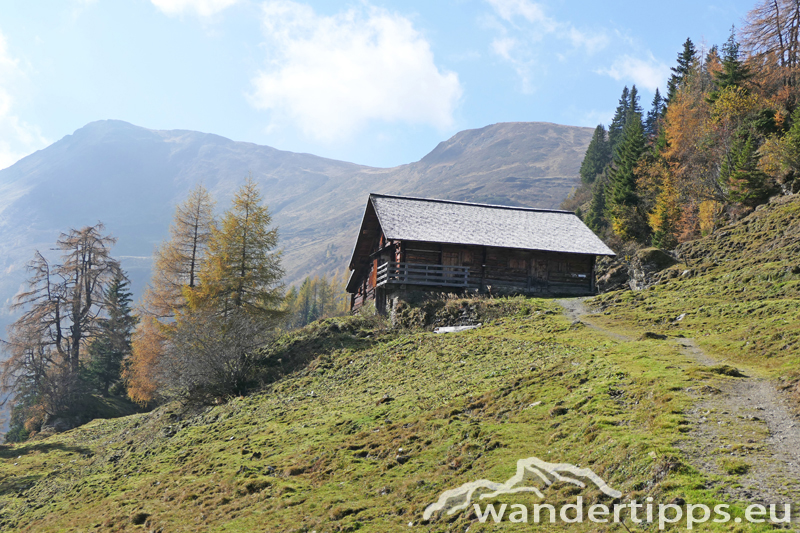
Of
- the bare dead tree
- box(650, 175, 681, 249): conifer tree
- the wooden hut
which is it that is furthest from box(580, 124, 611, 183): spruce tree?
the bare dead tree

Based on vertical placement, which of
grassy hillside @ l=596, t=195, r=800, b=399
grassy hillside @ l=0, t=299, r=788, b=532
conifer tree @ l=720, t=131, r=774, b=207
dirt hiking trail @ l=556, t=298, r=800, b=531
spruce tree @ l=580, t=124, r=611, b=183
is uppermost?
spruce tree @ l=580, t=124, r=611, b=183

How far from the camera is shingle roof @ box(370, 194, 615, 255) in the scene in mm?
33062

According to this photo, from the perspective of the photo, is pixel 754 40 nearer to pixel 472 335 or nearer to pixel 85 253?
pixel 472 335

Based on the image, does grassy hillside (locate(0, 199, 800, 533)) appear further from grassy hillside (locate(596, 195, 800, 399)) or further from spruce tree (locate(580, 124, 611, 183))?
spruce tree (locate(580, 124, 611, 183))

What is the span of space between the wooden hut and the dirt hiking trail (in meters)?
21.7

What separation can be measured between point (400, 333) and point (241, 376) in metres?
8.23

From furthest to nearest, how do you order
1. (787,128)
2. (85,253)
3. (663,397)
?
(85,253) → (787,128) → (663,397)

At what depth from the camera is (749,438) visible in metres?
8.05

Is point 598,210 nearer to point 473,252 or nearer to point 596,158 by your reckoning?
point 596,158

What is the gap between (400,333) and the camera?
2691 centimetres

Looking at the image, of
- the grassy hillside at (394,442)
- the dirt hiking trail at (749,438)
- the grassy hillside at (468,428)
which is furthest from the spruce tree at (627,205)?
the dirt hiking trail at (749,438)

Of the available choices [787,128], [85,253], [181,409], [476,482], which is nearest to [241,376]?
[181,409]

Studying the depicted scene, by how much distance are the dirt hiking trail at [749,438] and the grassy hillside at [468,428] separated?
0.13 feet

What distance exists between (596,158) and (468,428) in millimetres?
109136
